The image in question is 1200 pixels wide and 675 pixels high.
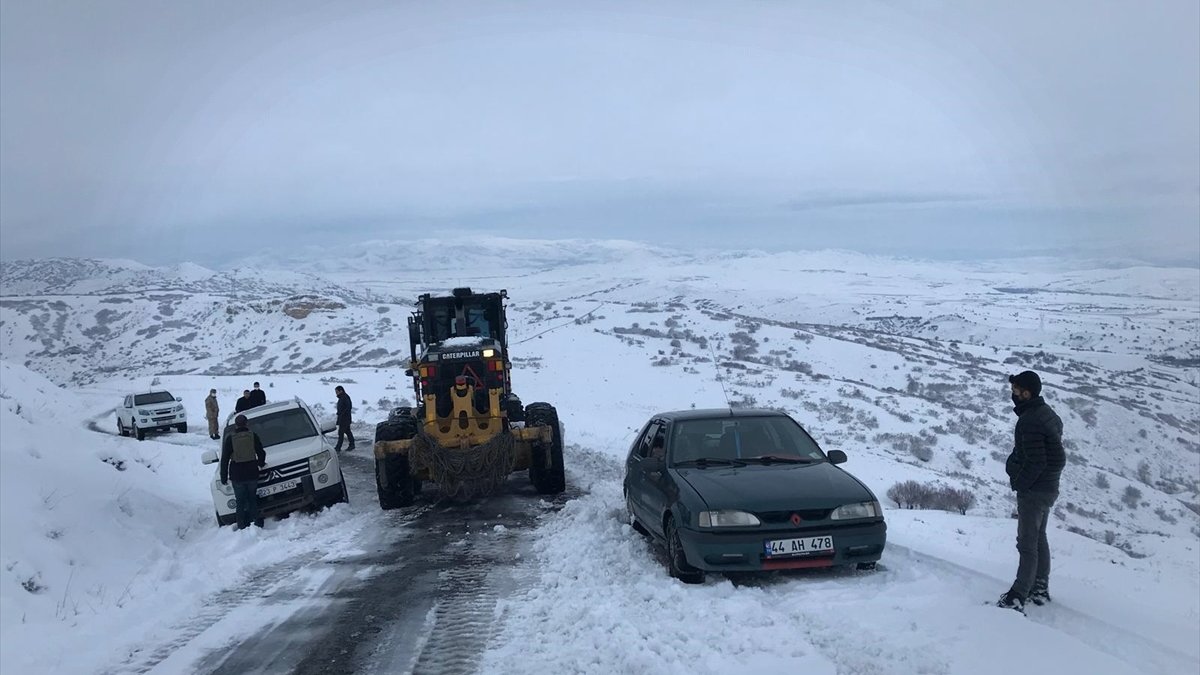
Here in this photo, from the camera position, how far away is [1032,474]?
5.76 m

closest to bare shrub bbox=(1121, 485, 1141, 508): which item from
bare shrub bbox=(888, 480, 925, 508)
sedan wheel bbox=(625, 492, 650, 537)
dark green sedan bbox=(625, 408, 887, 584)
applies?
bare shrub bbox=(888, 480, 925, 508)

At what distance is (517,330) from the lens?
4812cm

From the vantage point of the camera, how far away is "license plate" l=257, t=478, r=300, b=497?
10.9 m

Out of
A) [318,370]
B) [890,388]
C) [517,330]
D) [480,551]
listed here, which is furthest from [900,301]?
[480,551]

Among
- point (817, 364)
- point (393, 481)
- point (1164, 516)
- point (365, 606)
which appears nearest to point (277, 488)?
point (393, 481)

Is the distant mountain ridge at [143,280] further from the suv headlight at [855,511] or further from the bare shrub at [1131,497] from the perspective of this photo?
the suv headlight at [855,511]

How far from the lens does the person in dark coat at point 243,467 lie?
1023 centimetres

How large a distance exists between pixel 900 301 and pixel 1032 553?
2711 inches

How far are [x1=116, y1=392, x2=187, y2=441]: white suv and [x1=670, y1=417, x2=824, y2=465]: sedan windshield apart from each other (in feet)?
71.7

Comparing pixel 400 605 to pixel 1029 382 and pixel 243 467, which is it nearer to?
pixel 243 467

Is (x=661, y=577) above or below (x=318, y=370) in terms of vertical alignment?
above

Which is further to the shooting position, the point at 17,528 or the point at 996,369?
the point at 996,369

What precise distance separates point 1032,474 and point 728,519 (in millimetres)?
2244

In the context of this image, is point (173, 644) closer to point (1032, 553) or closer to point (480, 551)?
point (480, 551)
